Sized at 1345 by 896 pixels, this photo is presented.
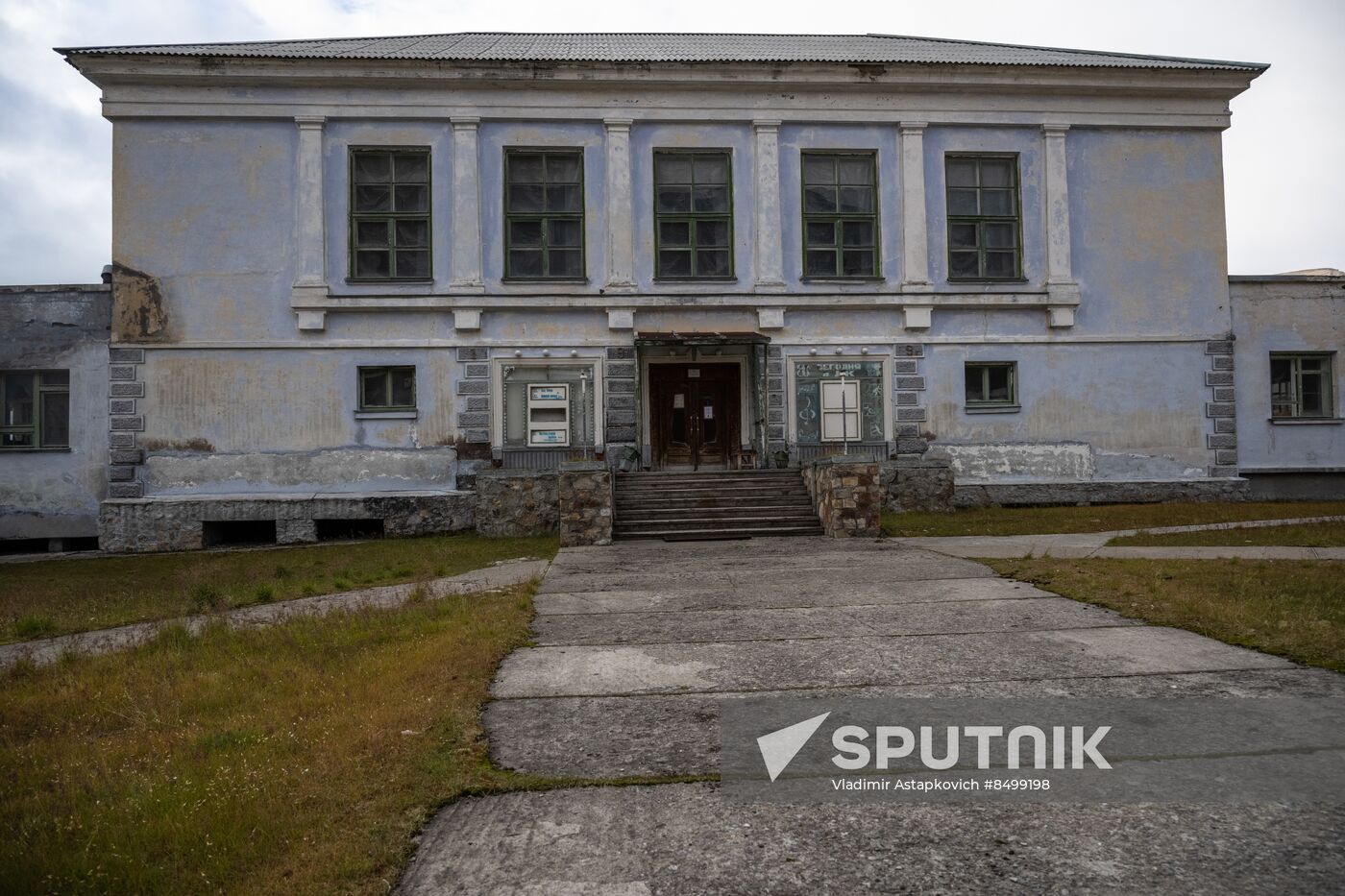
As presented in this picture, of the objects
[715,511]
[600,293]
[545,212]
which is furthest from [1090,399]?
[545,212]

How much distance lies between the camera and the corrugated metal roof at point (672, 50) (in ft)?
64.3

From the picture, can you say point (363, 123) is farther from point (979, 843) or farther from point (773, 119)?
point (979, 843)

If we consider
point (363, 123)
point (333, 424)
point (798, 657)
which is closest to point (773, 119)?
point (363, 123)

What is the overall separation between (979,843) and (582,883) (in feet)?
4.37

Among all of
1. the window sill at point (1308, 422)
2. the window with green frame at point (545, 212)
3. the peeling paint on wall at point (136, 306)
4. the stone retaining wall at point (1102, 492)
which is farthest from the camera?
the window sill at point (1308, 422)

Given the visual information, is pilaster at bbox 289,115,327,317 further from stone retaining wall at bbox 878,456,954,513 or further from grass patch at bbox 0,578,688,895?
grass patch at bbox 0,578,688,895

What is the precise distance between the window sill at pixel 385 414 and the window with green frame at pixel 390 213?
2.84 metres

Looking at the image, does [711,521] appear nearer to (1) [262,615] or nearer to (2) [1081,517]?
(2) [1081,517]

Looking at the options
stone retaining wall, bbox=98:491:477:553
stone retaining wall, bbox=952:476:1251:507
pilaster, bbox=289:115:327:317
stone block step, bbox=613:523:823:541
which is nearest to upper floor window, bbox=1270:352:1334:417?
stone retaining wall, bbox=952:476:1251:507

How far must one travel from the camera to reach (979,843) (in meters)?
3.15

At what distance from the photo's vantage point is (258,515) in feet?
60.4

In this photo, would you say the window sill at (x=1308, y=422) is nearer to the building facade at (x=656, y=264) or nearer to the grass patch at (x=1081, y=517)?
the building facade at (x=656, y=264)

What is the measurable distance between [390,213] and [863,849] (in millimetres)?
18860

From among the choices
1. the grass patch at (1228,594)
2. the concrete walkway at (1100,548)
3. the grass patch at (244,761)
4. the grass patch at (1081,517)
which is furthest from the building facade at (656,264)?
the grass patch at (244,761)
